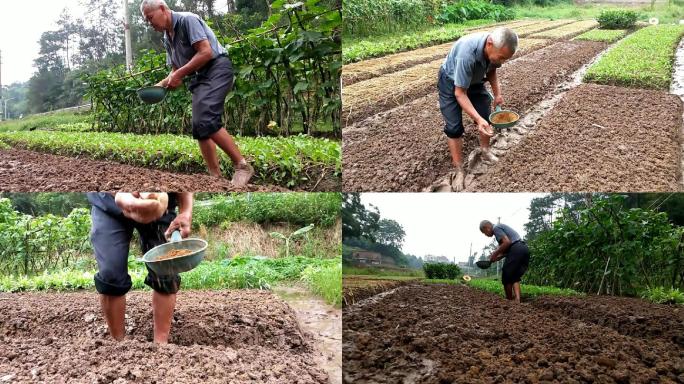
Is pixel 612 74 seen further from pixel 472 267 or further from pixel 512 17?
pixel 472 267

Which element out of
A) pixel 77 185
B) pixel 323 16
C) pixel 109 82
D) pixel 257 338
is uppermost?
pixel 323 16

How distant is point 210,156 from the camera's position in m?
2.81

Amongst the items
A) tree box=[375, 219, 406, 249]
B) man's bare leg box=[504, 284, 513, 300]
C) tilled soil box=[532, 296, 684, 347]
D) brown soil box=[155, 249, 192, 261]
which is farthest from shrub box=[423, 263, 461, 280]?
brown soil box=[155, 249, 192, 261]

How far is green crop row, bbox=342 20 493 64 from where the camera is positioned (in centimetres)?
308

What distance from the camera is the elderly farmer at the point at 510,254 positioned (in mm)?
2854

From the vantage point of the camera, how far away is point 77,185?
2904mm

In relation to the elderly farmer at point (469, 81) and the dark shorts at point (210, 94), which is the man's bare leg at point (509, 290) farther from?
the dark shorts at point (210, 94)

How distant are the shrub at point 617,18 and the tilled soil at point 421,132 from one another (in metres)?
0.17

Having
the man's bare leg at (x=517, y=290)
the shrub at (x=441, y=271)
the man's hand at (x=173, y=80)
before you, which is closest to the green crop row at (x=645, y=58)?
the man's bare leg at (x=517, y=290)

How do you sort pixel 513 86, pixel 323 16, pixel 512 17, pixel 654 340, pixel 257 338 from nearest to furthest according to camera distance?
pixel 654 340 → pixel 257 338 → pixel 323 16 → pixel 512 17 → pixel 513 86

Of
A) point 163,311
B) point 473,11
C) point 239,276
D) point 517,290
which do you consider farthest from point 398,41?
point 163,311

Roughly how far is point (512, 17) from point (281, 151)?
166 cm

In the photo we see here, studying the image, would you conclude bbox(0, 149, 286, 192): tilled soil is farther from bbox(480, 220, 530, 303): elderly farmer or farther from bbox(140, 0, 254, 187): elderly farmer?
bbox(480, 220, 530, 303): elderly farmer

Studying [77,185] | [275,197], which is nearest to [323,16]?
[275,197]
